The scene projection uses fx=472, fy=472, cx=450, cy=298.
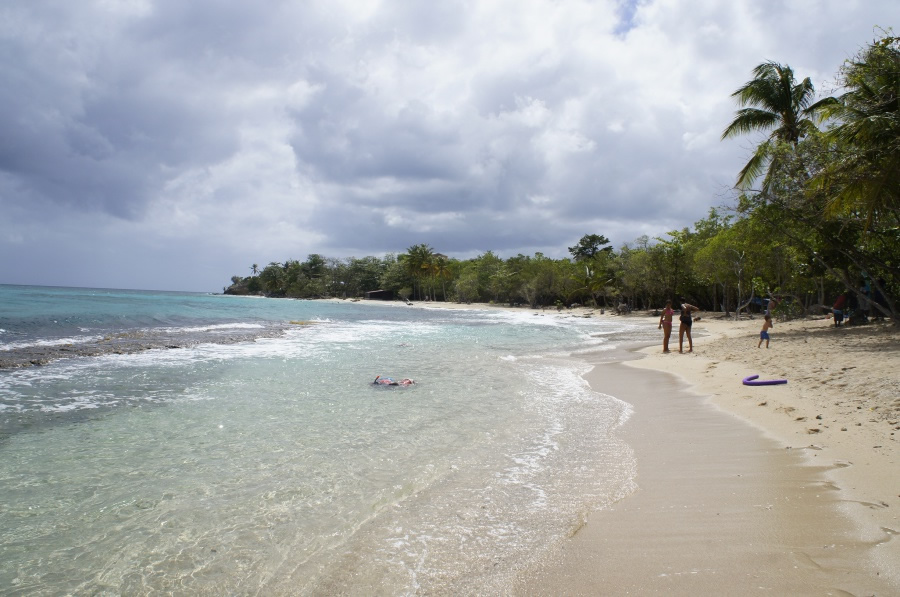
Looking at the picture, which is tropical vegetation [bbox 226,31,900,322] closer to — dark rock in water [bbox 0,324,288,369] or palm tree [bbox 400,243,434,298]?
dark rock in water [bbox 0,324,288,369]

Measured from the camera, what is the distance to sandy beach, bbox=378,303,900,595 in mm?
2928

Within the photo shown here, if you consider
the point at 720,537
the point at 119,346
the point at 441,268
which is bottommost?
the point at 119,346

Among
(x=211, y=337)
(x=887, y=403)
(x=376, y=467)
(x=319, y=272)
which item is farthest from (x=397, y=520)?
(x=319, y=272)

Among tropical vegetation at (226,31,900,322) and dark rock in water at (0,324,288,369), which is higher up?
tropical vegetation at (226,31,900,322)

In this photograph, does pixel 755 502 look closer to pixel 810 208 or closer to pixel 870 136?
pixel 870 136

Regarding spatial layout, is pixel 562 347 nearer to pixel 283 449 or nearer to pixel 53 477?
pixel 283 449

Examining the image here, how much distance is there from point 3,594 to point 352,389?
264 inches

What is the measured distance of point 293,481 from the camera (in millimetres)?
4844

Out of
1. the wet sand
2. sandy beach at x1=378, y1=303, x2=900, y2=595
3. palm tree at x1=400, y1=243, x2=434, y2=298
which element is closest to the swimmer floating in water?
sandy beach at x1=378, y1=303, x2=900, y2=595

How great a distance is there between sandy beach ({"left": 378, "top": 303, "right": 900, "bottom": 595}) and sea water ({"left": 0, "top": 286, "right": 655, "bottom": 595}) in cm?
36

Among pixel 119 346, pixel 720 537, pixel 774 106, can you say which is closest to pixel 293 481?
pixel 720 537

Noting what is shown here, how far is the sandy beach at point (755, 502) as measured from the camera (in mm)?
2928

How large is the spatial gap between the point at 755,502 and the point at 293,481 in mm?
4274

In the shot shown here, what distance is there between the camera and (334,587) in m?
3.11
